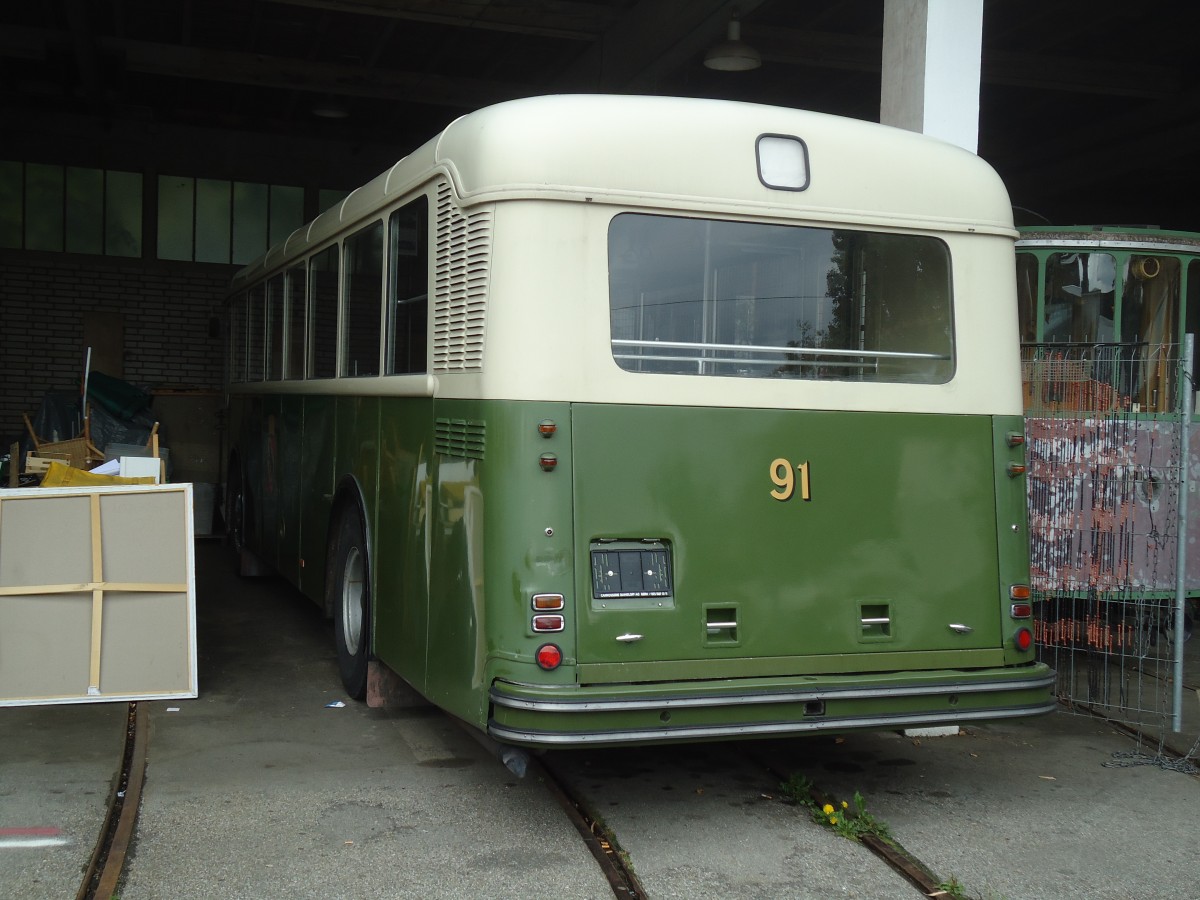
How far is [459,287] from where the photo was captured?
4.84 metres

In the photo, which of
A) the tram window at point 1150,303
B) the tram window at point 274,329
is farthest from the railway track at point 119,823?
the tram window at point 1150,303

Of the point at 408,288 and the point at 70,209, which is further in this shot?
the point at 70,209

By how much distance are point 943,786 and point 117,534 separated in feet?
13.7

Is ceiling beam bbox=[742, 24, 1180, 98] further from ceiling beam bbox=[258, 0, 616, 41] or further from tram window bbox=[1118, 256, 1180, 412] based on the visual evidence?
tram window bbox=[1118, 256, 1180, 412]

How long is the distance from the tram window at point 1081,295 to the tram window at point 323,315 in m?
4.81

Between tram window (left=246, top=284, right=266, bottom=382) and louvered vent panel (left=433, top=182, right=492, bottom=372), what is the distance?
4835mm

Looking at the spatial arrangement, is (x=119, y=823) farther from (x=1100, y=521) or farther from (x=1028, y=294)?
(x=1028, y=294)

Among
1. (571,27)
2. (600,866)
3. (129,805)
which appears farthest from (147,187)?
(600,866)

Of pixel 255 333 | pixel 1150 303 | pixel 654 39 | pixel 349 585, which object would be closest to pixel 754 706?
pixel 349 585

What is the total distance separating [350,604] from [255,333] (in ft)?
12.8

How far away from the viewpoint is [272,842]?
452 centimetres

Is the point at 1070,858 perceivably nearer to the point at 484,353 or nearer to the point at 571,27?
the point at 484,353

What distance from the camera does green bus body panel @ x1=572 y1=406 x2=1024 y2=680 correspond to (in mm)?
4551

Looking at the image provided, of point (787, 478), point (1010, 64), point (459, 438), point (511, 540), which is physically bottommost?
point (511, 540)
